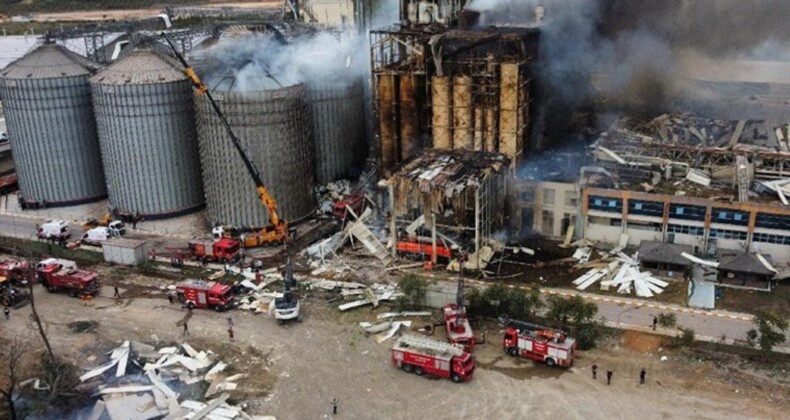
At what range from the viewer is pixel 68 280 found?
120 feet

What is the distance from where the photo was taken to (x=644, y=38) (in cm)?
4959

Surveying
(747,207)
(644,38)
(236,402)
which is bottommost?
(236,402)

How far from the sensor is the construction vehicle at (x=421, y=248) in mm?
38969

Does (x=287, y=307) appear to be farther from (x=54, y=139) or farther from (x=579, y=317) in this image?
(x=54, y=139)

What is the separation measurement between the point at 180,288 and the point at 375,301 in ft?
30.0

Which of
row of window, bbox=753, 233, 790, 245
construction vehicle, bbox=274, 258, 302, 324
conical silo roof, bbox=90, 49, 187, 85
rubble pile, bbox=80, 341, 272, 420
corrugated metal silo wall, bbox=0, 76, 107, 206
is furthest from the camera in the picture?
corrugated metal silo wall, bbox=0, 76, 107, 206

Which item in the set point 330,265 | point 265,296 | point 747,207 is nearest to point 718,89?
point 747,207

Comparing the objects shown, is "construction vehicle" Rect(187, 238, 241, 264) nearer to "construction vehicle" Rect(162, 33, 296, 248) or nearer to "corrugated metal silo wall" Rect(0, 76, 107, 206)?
"construction vehicle" Rect(162, 33, 296, 248)

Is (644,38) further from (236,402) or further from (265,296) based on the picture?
(236,402)

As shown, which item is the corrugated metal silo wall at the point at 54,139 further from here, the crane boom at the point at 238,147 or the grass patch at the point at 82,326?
the grass patch at the point at 82,326

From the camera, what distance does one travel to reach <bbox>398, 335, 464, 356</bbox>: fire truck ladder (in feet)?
94.2

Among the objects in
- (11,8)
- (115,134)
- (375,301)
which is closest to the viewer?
(375,301)

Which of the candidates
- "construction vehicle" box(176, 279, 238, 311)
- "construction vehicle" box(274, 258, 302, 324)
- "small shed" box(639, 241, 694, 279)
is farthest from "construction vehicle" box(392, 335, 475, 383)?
"small shed" box(639, 241, 694, 279)

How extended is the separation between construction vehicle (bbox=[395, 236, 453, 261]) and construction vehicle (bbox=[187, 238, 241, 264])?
8.84 metres
